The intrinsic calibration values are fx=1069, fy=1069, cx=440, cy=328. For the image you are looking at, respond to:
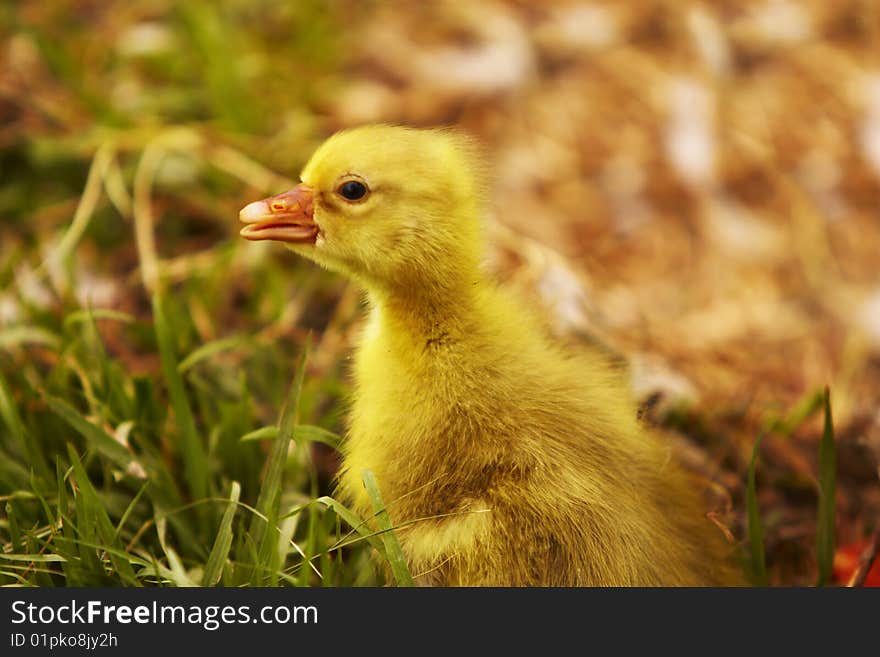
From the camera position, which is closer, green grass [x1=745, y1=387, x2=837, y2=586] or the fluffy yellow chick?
the fluffy yellow chick

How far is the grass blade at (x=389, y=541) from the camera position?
1.43 metres

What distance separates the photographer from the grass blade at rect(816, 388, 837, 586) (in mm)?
1661

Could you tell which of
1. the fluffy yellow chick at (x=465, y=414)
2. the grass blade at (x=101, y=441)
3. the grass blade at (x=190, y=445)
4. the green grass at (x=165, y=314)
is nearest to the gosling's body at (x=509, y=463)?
the fluffy yellow chick at (x=465, y=414)

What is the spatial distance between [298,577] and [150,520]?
0.34 meters

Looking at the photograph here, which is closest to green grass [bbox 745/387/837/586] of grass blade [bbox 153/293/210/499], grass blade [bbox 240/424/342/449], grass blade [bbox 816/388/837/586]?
grass blade [bbox 816/388/837/586]

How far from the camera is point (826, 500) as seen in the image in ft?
5.51

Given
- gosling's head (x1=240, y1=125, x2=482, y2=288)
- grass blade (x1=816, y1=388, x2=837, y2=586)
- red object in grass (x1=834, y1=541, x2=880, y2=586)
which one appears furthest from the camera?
red object in grass (x1=834, y1=541, x2=880, y2=586)

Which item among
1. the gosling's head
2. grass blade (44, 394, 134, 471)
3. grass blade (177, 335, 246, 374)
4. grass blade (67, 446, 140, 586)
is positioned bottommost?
grass blade (67, 446, 140, 586)

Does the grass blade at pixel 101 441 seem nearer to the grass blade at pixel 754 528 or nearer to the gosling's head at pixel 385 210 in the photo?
the gosling's head at pixel 385 210

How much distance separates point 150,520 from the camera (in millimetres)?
1706

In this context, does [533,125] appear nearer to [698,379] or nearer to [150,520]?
[698,379]

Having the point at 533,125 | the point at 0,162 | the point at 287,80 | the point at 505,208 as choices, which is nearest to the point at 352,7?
the point at 287,80

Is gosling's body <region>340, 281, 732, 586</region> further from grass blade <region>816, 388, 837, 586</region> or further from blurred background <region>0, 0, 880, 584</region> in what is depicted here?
blurred background <region>0, 0, 880, 584</region>

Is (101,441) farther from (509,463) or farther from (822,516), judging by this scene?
(822,516)
